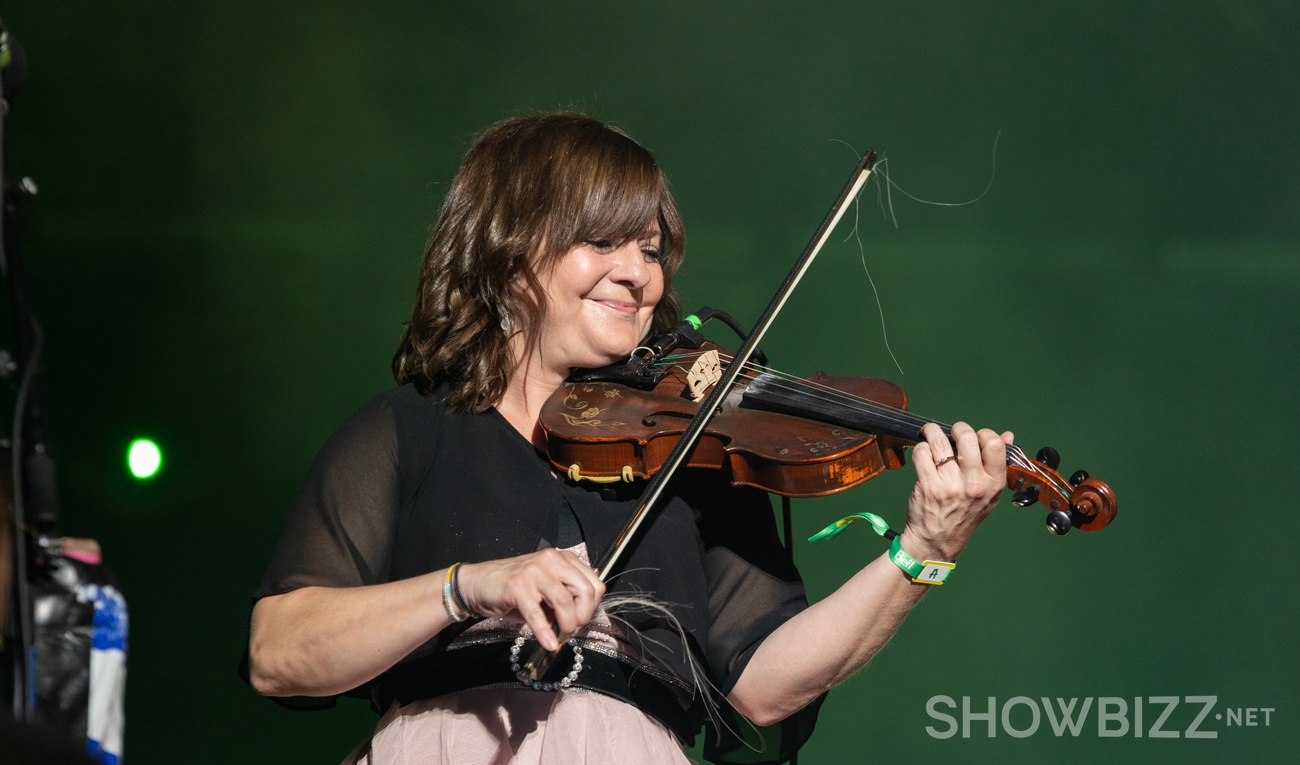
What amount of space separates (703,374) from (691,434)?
21 cm

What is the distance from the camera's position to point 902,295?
277cm

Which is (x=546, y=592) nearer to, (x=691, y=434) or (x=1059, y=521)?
(x=691, y=434)

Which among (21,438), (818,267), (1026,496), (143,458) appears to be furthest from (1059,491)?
(143,458)

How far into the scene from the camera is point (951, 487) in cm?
152

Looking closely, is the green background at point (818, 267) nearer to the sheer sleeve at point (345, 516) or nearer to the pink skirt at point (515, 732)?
the sheer sleeve at point (345, 516)

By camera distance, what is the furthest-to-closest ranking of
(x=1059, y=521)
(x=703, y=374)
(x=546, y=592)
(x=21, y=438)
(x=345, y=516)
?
1. (x=703, y=374)
2. (x=345, y=516)
3. (x=1059, y=521)
4. (x=546, y=592)
5. (x=21, y=438)

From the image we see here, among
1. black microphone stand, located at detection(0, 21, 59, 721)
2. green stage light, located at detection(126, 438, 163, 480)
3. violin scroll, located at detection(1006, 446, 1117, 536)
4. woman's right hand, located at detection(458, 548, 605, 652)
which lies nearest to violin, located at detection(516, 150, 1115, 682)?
violin scroll, located at detection(1006, 446, 1117, 536)

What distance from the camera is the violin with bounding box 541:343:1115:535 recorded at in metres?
1.55

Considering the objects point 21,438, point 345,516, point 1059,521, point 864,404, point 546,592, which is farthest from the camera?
point 864,404

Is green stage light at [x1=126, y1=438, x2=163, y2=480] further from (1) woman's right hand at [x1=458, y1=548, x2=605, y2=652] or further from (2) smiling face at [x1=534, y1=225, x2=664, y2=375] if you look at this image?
(1) woman's right hand at [x1=458, y1=548, x2=605, y2=652]

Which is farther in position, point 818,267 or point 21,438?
point 818,267

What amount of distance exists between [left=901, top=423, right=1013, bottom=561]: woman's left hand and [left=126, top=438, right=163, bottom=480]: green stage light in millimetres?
1794

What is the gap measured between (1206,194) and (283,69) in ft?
6.76

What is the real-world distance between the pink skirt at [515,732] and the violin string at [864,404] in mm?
507
